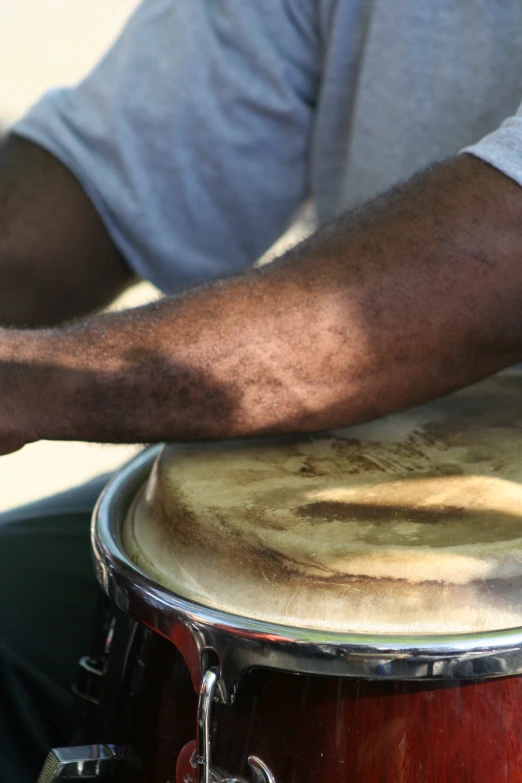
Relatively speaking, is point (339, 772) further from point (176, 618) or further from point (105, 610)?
point (105, 610)

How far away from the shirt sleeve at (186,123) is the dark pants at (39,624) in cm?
34

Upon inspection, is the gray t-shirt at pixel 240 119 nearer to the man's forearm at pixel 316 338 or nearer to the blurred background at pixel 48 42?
the man's forearm at pixel 316 338

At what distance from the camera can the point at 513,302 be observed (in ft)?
1.97

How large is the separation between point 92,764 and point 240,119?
0.73 meters

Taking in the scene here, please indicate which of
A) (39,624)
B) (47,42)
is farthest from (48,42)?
(39,624)

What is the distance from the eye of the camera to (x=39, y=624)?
77 cm

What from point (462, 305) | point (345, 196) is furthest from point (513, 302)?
point (345, 196)

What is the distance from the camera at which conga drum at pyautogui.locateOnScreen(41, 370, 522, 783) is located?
46 centimetres

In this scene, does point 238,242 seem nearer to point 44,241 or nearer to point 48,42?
point 44,241

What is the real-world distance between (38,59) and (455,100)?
3165 mm

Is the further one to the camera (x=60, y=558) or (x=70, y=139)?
(x=70, y=139)

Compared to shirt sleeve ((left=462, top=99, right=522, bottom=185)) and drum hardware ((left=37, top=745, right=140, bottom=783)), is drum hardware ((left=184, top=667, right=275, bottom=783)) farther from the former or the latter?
shirt sleeve ((left=462, top=99, right=522, bottom=185))

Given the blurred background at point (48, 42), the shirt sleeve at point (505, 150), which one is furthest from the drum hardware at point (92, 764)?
the blurred background at point (48, 42)

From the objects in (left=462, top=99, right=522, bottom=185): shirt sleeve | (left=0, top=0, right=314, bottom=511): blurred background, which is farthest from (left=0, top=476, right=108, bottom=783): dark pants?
(left=0, top=0, right=314, bottom=511): blurred background
